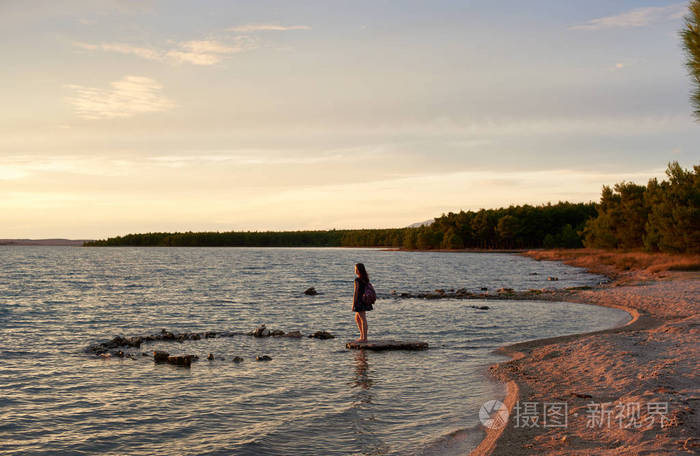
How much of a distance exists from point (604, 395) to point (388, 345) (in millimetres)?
9494

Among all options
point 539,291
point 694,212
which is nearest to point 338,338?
point 539,291

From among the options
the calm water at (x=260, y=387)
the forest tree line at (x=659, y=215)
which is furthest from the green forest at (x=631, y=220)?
the calm water at (x=260, y=387)

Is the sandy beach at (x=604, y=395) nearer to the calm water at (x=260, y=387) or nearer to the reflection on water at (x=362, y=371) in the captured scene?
the calm water at (x=260, y=387)

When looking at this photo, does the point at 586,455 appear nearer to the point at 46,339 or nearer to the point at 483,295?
the point at 46,339

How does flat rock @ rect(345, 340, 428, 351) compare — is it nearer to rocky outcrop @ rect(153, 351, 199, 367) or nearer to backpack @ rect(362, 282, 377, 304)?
backpack @ rect(362, 282, 377, 304)

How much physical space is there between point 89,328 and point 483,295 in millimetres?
29227

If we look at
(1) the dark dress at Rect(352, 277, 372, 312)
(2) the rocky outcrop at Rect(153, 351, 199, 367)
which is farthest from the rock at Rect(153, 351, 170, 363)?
(1) the dark dress at Rect(352, 277, 372, 312)

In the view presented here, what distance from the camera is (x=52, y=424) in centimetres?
1238

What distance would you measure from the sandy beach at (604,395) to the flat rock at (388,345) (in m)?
3.40

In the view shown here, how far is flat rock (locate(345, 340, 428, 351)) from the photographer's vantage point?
20.7 m

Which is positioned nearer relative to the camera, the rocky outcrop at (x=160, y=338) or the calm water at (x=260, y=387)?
the calm water at (x=260, y=387)

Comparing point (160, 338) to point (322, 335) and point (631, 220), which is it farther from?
point (631, 220)

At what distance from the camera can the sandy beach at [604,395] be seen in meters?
9.30

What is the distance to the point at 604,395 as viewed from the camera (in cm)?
1230
